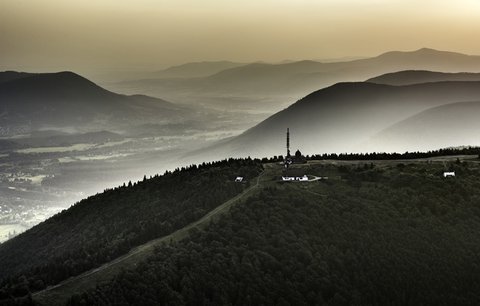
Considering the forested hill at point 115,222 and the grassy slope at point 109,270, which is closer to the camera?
the grassy slope at point 109,270

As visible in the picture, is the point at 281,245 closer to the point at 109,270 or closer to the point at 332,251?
the point at 332,251

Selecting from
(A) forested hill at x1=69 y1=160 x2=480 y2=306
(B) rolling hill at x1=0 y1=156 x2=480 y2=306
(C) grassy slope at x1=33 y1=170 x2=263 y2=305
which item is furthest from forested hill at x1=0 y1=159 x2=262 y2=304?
(A) forested hill at x1=69 y1=160 x2=480 y2=306

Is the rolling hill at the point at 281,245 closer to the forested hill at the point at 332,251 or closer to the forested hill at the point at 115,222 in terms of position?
the forested hill at the point at 332,251

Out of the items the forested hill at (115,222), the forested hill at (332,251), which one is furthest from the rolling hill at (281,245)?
the forested hill at (115,222)

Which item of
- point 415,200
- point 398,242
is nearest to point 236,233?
point 398,242

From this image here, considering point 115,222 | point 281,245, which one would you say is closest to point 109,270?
point 281,245

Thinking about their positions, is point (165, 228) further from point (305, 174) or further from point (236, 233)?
point (305, 174)
